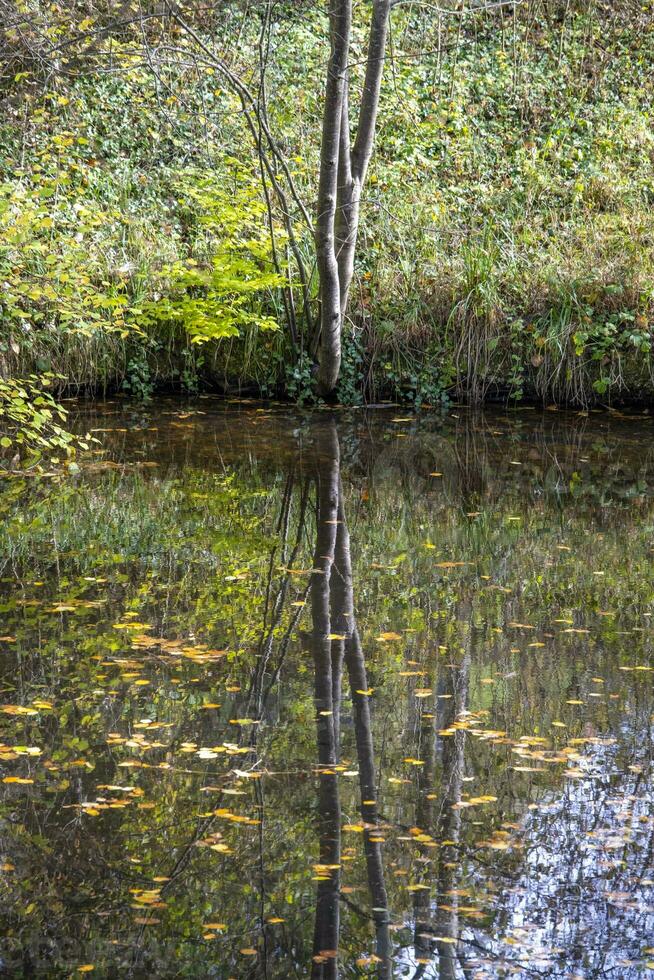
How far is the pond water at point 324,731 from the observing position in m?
3.03

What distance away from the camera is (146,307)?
10664 mm

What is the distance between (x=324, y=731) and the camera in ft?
13.9

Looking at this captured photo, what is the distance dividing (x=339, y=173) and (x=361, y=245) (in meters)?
1.89

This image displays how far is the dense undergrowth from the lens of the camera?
1073cm

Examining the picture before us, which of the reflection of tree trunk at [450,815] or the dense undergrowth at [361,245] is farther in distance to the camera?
the dense undergrowth at [361,245]

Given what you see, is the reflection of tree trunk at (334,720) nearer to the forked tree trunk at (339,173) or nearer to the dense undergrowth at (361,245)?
the dense undergrowth at (361,245)

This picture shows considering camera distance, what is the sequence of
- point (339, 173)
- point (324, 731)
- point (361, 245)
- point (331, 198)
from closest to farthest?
point (324, 731) → point (331, 198) → point (339, 173) → point (361, 245)

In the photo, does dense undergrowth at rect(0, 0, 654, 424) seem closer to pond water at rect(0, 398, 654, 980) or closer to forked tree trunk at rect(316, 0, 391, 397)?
forked tree trunk at rect(316, 0, 391, 397)

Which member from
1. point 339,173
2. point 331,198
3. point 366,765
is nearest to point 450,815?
point 366,765

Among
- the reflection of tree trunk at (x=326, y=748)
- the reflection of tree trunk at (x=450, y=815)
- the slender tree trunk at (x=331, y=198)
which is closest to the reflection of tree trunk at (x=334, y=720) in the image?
the reflection of tree trunk at (x=326, y=748)

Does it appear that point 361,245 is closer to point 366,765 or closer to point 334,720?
point 334,720

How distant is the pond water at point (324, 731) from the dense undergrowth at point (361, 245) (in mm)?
2450

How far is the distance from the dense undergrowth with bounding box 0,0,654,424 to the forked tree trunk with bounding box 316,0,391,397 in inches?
19.1

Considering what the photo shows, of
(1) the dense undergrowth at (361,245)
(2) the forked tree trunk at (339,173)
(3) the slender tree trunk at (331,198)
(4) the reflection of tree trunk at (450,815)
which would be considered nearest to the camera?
(4) the reflection of tree trunk at (450,815)
